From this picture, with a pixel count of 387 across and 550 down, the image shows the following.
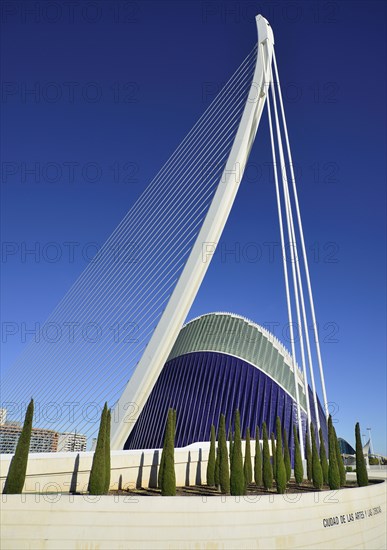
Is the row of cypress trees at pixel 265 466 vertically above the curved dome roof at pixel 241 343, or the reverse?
the curved dome roof at pixel 241 343

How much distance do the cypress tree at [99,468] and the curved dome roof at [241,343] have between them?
30.9 meters

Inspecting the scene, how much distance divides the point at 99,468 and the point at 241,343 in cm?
3654

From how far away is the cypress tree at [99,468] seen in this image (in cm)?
1268

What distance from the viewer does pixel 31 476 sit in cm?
1339

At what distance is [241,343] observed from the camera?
4859cm

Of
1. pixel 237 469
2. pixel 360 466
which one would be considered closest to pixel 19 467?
pixel 237 469

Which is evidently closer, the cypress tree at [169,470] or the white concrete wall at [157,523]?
the white concrete wall at [157,523]

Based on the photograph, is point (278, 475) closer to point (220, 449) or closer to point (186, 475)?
point (220, 449)

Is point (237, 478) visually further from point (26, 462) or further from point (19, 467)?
point (19, 467)

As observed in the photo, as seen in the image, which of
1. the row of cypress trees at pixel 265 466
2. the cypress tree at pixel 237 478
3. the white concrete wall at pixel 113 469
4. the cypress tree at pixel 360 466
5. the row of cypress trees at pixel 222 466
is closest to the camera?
the row of cypress trees at pixel 222 466

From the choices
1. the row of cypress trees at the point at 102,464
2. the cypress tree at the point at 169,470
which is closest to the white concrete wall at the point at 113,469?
the row of cypress trees at the point at 102,464

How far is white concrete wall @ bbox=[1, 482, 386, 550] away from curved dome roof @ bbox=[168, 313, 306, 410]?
29386mm

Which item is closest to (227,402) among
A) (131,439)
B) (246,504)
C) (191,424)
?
(191,424)

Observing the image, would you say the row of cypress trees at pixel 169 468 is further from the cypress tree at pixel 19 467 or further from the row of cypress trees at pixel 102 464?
the cypress tree at pixel 19 467
